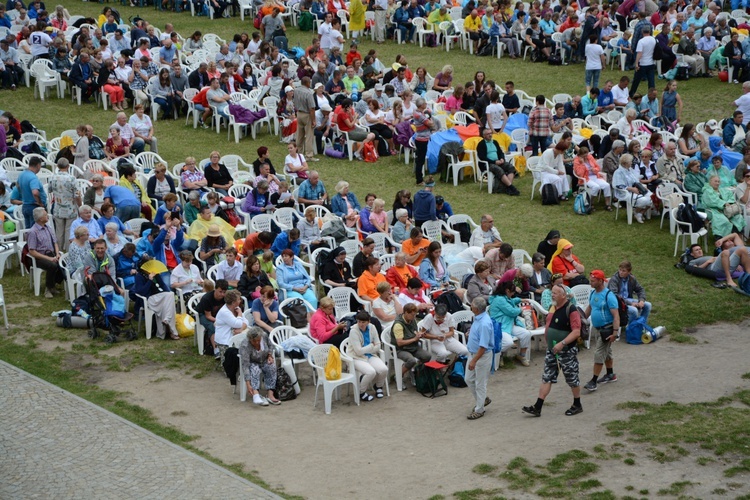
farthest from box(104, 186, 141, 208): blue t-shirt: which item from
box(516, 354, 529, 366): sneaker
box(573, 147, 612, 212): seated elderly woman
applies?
box(573, 147, 612, 212): seated elderly woman

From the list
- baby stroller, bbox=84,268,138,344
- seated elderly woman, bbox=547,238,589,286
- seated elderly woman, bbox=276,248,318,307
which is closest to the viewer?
baby stroller, bbox=84,268,138,344

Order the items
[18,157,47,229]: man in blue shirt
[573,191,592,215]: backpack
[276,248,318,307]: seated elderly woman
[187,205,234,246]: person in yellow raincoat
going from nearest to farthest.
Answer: [276,248,318,307]: seated elderly woman, [187,205,234,246]: person in yellow raincoat, [18,157,47,229]: man in blue shirt, [573,191,592,215]: backpack

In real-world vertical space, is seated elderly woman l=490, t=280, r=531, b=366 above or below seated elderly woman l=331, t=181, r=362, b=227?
below

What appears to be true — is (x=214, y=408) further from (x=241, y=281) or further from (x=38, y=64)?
(x=38, y=64)

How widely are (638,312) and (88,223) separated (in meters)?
7.31

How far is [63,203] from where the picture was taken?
52.3 ft

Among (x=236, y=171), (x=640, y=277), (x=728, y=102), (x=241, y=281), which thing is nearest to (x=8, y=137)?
(x=236, y=171)

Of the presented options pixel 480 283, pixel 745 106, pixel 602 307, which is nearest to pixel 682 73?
pixel 745 106

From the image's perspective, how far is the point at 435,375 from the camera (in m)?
12.9

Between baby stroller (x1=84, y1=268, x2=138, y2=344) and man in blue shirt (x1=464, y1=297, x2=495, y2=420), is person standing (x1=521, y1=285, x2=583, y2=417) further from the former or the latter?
baby stroller (x1=84, y1=268, x2=138, y2=344)

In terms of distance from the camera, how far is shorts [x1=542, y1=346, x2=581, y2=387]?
11.9 m

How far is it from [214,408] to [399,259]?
3.44 meters

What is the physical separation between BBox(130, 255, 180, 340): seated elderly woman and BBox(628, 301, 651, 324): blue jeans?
18.7ft

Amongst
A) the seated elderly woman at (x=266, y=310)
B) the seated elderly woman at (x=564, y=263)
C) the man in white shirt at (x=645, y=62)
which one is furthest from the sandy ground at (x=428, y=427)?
the man in white shirt at (x=645, y=62)
